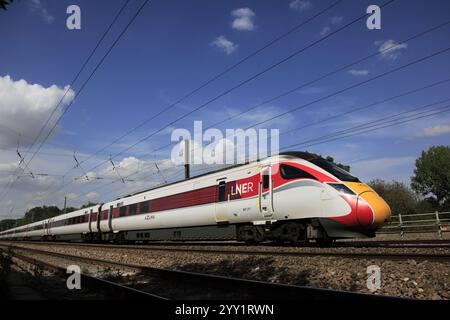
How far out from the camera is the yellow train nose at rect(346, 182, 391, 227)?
11.4 metres

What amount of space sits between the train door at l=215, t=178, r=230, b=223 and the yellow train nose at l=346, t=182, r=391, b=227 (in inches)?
205

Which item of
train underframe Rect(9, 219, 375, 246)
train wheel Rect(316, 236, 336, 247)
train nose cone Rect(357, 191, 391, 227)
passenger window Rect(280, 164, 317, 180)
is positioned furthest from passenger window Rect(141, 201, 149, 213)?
train nose cone Rect(357, 191, 391, 227)

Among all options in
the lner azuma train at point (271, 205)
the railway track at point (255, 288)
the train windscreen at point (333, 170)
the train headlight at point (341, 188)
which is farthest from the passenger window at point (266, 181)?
the railway track at point (255, 288)

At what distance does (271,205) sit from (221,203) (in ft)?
9.46

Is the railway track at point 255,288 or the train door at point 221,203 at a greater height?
the train door at point 221,203

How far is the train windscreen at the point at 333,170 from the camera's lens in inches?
478

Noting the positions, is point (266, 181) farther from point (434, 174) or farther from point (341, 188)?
point (434, 174)

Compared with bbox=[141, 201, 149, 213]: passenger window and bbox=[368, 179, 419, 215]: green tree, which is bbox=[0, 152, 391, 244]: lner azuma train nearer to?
bbox=[141, 201, 149, 213]: passenger window

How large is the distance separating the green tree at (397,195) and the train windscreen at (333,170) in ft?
124

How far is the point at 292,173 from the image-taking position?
12.9 m

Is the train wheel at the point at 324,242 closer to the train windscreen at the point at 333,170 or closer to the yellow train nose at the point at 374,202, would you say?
the yellow train nose at the point at 374,202
